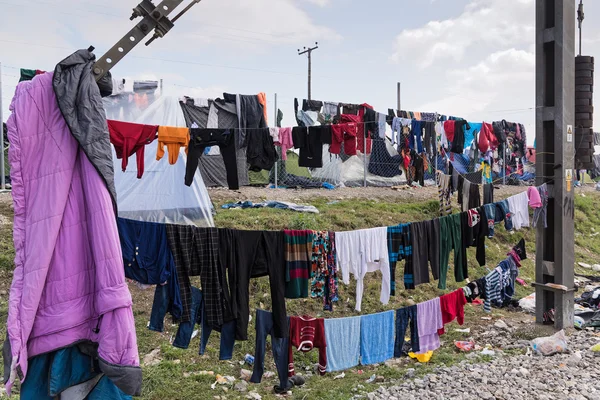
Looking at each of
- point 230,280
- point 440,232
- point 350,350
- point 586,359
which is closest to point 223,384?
point 350,350

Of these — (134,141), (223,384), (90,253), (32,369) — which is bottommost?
(223,384)

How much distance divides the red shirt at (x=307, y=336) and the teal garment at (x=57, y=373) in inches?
103

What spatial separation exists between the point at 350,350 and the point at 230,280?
1.88 meters

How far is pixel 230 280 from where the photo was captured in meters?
4.29

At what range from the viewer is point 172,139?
6.50 meters

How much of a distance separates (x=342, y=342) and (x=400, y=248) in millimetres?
1237

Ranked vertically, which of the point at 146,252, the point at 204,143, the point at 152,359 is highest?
the point at 204,143

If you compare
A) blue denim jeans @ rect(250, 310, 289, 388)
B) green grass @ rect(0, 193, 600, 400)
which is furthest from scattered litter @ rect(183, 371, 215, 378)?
blue denim jeans @ rect(250, 310, 289, 388)

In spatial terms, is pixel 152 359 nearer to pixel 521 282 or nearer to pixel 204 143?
pixel 204 143

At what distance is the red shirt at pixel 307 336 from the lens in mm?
4992

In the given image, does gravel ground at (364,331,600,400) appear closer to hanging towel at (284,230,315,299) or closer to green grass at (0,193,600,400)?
green grass at (0,193,600,400)

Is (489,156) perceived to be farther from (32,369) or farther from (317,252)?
(32,369)

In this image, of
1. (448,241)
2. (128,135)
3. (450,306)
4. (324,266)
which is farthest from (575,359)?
(128,135)

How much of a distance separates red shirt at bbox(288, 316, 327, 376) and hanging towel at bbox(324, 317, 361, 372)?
6cm
